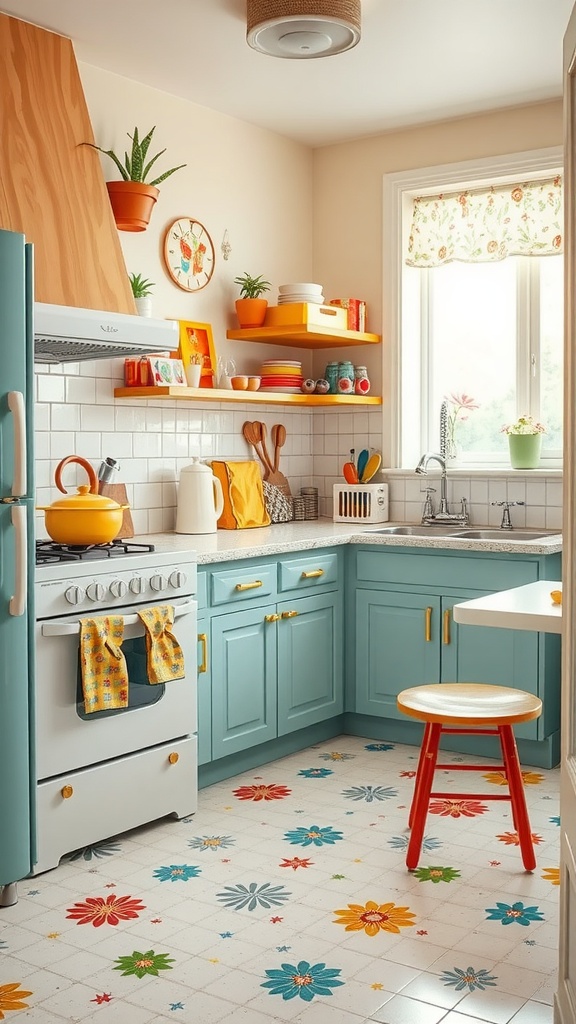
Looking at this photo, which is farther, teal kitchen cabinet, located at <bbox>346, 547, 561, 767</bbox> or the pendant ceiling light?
teal kitchen cabinet, located at <bbox>346, 547, 561, 767</bbox>

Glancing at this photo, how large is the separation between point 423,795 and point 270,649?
1.15m

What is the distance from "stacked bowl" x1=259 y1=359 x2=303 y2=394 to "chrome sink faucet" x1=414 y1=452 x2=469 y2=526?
2.29 feet

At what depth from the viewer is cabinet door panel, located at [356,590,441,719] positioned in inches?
170

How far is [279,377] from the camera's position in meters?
4.91

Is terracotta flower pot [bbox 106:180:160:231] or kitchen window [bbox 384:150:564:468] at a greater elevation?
terracotta flower pot [bbox 106:180:160:231]

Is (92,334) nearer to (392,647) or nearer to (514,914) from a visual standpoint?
(392,647)

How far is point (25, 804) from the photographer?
2.92 metres

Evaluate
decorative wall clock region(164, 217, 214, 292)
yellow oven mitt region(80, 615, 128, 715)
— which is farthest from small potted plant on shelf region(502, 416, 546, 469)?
yellow oven mitt region(80, 615, 128, 715)

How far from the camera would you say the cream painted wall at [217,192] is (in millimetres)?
4246

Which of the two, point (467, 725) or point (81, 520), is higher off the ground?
point (81, 520)

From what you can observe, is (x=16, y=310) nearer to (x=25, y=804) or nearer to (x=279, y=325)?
(x=25, y=804)

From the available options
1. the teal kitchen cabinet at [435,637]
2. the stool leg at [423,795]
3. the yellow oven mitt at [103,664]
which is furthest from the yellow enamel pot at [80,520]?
the teal kitchen cabinet at [435,637]

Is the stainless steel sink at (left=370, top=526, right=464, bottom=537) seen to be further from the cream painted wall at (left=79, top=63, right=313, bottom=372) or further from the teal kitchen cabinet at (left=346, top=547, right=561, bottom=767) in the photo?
the cream painted wall at (left=79, top=63, right=313, bottom=372)

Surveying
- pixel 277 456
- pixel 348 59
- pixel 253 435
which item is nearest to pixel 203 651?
pixel 253 435
